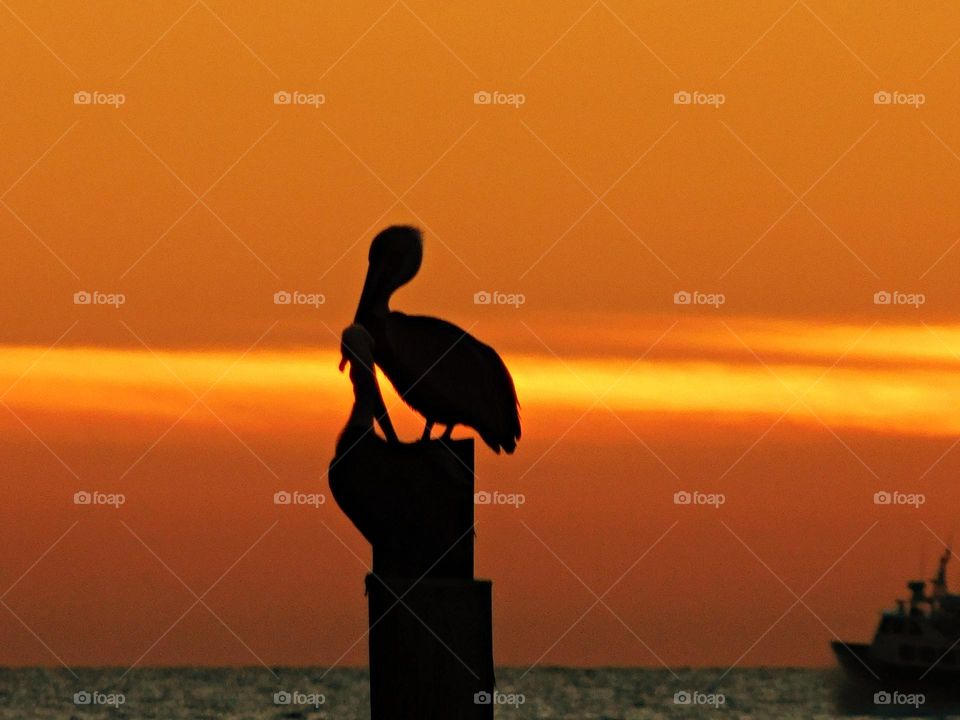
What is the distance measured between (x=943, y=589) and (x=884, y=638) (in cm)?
155

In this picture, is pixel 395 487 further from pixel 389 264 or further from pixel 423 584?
pixel 389 264

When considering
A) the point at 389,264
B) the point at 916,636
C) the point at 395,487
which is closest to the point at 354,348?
the point at 395,487

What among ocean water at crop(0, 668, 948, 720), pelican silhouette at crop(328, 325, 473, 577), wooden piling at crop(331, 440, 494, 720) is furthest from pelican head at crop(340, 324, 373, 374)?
ocean water at crop(0, 668, 948, 720)

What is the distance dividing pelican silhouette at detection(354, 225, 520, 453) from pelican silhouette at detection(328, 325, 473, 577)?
2.14 ft

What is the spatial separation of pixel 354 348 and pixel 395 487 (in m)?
0.92

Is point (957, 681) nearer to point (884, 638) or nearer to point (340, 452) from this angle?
point (884, 638)

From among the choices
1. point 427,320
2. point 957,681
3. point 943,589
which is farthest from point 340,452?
point 957,681

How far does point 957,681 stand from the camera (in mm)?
44781

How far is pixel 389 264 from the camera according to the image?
12625 millimetres

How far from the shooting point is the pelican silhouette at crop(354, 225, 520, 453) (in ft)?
39.1

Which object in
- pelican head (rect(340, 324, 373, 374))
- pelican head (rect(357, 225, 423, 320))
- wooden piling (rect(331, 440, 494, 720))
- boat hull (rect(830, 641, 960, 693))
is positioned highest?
boat hull (rect(830, 641, 960, 693))

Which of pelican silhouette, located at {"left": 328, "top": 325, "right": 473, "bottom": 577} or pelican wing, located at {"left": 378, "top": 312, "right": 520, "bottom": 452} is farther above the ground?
pelican wing, located at {"left": 378, "top": 312, "right": 520, "bottom": 452}

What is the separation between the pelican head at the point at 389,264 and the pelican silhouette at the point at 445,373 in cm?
11

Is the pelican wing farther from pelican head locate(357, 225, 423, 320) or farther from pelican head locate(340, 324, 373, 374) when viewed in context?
pelican head locate(340, 324, 373, 374)
